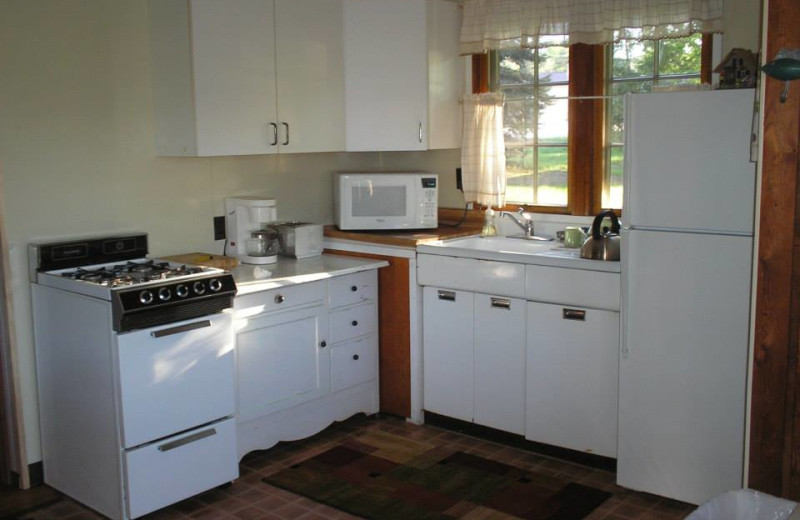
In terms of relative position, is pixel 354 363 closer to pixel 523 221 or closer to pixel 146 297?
pixel 523 221

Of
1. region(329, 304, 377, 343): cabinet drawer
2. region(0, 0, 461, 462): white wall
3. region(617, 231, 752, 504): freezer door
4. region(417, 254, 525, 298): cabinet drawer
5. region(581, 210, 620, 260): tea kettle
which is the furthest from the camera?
region(329, 304, 377, 343): cabinet drawer

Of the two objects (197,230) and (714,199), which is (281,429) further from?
(714,199)

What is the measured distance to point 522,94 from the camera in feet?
14.5

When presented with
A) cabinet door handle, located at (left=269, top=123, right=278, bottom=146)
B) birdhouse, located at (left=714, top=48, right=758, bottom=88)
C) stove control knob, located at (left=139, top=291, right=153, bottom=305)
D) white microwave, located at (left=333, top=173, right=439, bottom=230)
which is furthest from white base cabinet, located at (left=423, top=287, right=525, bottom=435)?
stove control knob, located at (left=139, top=291, right=153, bottom=305)

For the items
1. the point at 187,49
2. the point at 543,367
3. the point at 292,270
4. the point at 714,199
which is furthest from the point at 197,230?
the point at 714,199

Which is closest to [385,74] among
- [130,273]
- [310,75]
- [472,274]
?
[310,75]

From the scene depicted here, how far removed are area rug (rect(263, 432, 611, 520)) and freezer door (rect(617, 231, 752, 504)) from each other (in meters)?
0.31

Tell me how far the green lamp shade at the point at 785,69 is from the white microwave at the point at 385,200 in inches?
89.9

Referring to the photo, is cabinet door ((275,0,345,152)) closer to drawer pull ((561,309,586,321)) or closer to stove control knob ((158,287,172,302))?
stove control knob ((158,287,172,302))

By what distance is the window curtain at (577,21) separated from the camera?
12.2 feet

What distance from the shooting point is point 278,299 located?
12.3ft

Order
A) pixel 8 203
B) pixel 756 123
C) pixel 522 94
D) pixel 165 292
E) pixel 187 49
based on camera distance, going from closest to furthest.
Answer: pixel 756 123, pixel 165 292, pixel 8 203, pixel 187 49, pixel 522 94

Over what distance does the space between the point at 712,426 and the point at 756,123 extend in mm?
1127

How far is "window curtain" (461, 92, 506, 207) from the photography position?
438 cm
